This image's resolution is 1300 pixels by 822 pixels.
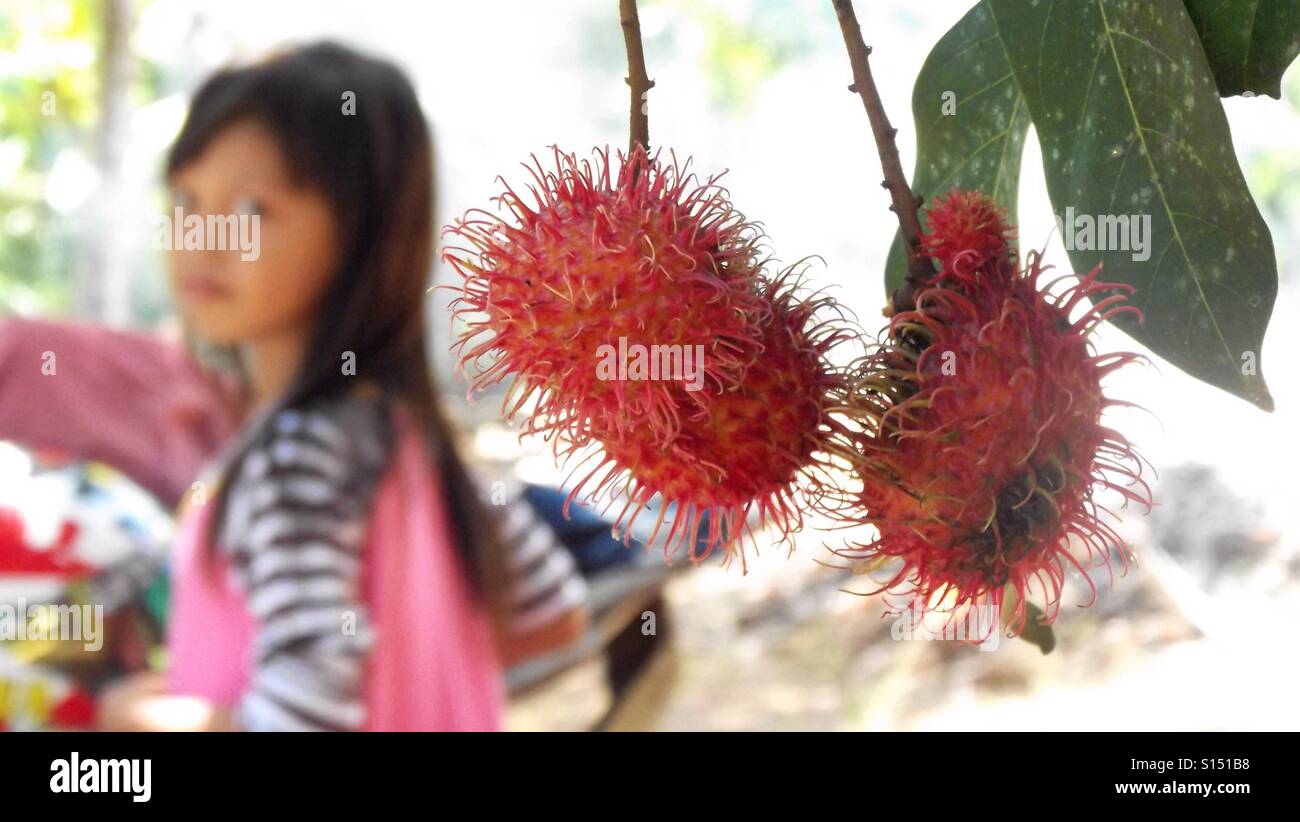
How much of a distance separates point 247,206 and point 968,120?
0.87m

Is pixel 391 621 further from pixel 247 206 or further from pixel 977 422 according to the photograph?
pixel 977 422

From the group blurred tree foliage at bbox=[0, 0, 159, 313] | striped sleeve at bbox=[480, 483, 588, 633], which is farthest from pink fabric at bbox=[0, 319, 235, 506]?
striped sleeve at bbox=[480, 483, 588, 633]

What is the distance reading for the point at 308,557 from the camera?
1.07 meters

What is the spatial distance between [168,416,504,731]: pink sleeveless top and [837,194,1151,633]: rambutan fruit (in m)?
0.82

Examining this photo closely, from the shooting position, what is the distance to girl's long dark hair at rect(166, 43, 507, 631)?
3.69 feet

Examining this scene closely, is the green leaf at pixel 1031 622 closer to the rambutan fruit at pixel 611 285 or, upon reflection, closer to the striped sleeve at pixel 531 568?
the rambutan fruit at pixel 611 285

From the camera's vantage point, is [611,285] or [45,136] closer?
[611,285]

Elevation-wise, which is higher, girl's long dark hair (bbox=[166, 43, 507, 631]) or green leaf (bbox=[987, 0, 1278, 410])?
girl's long dark hair (bbox=[166, 43, 507, 631])

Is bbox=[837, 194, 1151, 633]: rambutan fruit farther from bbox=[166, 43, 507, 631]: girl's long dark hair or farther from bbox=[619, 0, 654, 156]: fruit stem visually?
bbox=[166, 43, 507, 631]: girl's long dark hair

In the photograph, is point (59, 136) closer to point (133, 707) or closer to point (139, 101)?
point (139, 101)

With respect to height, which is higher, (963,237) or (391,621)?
(963,237)

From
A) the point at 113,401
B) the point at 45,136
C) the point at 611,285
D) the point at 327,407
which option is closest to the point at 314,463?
the point at 327,407
